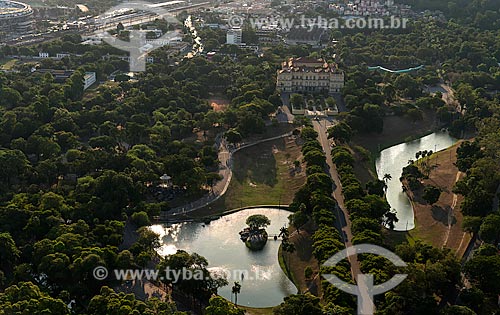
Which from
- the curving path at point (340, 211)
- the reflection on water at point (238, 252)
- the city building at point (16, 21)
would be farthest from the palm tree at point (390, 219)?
the city building at point (16, 21)

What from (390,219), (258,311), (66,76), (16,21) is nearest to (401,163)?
(390,219)

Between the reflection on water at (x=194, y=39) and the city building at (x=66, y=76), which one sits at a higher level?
the city building at (x=66, y=76)

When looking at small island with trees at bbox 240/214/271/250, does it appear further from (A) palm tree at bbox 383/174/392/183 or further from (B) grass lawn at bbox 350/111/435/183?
(B) grass lawn at bbox 350/111/435/183

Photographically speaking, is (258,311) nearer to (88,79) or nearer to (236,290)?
(236,290)

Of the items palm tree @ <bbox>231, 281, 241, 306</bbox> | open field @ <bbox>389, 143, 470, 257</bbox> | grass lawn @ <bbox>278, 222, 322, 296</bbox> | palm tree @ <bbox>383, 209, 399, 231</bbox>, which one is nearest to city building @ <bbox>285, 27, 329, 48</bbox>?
open field @ <bbox>389, 143, 470, 257</bbox>

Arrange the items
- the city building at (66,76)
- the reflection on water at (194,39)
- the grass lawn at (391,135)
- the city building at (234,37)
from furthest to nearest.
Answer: the city building at (234,37)
the reflection on water at (194,39)
the city building at (66,76)
the grass lawn at (391,135)

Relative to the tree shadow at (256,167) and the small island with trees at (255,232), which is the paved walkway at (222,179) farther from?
the small island with trees at (255,232)
